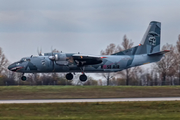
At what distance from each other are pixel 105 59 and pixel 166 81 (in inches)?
1181

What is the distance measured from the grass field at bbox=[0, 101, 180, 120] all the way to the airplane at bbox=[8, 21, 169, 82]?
13.7 metres

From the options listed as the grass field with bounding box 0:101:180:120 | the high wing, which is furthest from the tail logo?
the grass field with bounding box 0:101:180:120

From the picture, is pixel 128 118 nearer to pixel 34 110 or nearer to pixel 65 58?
pixel 34 110

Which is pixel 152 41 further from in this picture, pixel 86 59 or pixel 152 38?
pixel 86 59

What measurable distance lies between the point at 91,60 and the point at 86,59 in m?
0.73

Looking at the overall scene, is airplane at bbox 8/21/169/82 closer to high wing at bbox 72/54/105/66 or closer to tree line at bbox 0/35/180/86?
high wing at bbox 72/54/105/66

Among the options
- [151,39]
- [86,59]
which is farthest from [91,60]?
[151,39]

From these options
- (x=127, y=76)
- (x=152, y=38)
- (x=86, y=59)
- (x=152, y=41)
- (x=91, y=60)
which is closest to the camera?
(x=86, y=59)

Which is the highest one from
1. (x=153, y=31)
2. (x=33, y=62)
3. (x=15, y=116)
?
(x=153, y=31)

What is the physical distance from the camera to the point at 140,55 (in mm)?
49219

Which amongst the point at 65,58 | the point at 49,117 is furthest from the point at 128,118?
the point at 65,58

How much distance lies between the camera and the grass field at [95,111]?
85.3 ft

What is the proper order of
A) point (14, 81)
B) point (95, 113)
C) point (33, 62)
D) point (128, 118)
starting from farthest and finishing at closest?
point (14, 81)
point (33, 62)
point (95, 113)
point (128, 118)

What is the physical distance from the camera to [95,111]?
2923 centimetres
